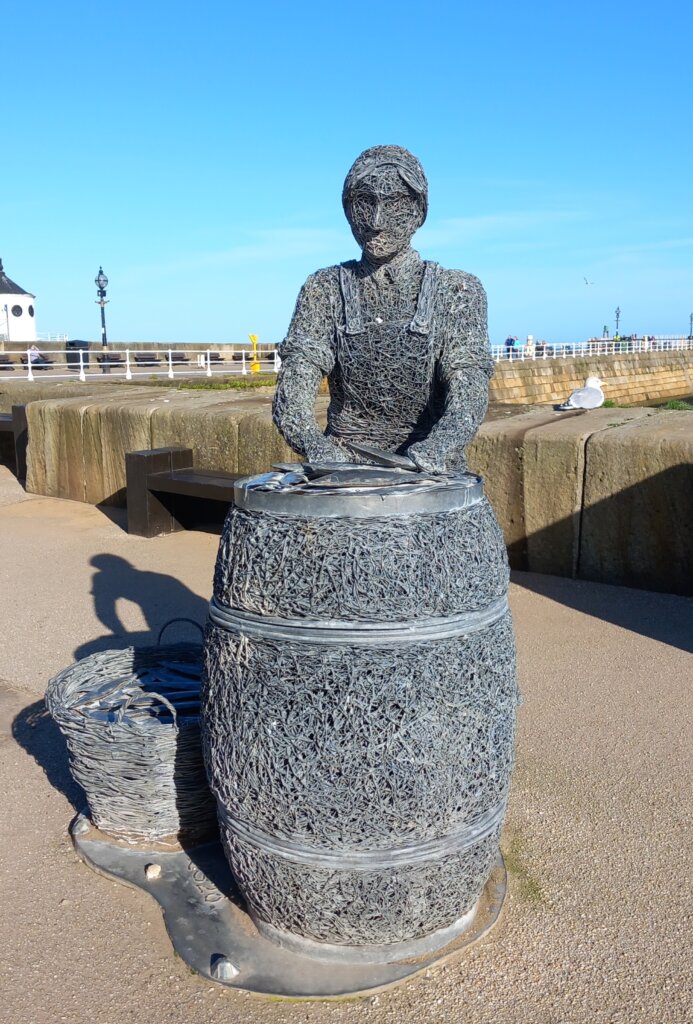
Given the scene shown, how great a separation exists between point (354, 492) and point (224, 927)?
147 centimetres

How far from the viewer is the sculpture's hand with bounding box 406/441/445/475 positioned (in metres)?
2.82

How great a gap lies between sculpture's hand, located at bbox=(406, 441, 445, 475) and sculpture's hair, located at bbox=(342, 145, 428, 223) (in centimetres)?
82

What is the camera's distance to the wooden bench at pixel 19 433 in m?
10.2

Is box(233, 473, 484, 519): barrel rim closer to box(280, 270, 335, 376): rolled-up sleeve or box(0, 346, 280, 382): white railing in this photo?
box(280, 270, 335, 376): rolled-up sleeve

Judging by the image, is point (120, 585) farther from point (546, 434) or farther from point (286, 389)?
point (286, 389)

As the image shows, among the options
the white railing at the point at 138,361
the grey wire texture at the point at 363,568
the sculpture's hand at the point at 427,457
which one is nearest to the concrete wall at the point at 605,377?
the white railing at the point at 138,361

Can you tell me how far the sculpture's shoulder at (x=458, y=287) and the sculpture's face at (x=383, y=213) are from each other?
6.8 inches

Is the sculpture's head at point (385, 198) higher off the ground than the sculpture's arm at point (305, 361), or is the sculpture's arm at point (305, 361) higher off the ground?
the sculpture's head at point (385, 198)

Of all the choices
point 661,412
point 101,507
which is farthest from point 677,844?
point 101,507

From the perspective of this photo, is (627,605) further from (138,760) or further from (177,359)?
(177,359)

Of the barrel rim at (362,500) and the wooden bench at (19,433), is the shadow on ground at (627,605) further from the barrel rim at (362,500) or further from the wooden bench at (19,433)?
the wooden bench at (19,433)

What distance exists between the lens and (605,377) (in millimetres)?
33688

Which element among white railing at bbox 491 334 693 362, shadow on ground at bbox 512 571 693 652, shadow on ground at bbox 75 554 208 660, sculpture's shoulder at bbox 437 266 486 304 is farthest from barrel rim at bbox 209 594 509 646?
white railing at bbox 491 334 693 362

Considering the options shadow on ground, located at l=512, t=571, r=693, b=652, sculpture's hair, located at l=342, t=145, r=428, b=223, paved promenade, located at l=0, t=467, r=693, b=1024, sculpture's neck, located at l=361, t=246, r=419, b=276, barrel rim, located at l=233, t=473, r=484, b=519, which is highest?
sculpture's hair, located at l=342, t=145, r=428, b=223
